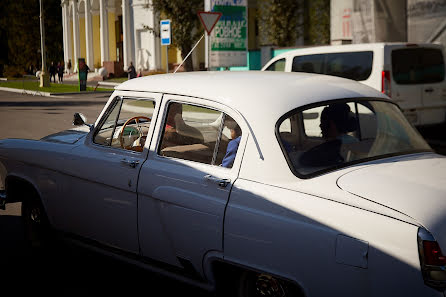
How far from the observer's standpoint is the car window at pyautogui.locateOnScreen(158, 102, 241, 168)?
13.6 ft

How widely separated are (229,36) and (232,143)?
20166mm

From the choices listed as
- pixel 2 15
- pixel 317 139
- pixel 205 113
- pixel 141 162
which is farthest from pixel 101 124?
pixel 2 15

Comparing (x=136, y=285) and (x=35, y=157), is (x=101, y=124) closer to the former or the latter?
(x=35, y=157)

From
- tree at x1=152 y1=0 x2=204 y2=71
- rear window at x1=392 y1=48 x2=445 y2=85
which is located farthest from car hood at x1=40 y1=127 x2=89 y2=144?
tree at x1=152 y1=0 x2=204 y2=71

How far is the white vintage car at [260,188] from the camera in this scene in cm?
317

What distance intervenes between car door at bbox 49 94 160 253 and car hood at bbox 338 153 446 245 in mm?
1634

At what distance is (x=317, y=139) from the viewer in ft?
13.6

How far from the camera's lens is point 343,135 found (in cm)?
412

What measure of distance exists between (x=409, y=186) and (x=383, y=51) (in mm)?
9073

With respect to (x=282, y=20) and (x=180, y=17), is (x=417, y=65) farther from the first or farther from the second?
(x=180, y=17)

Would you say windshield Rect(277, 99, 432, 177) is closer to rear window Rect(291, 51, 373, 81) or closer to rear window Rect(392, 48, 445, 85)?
rear window Rect(392, 48, 445, 85)

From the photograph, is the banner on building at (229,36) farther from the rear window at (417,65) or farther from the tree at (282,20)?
the tree at (282,20)

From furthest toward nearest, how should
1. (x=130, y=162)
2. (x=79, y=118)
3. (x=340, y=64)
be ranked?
(x=340, y=64)
(x=79, y=118)
(x=130, y=162)

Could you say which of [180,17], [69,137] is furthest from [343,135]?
[180,17]
